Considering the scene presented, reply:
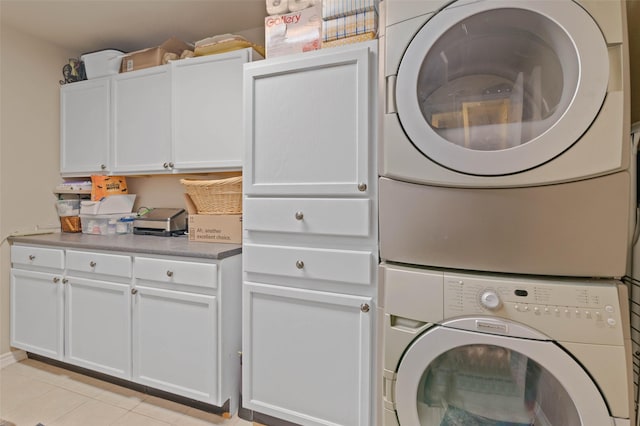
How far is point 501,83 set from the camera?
40.4 inches

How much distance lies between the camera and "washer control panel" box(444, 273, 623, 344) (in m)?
0.85

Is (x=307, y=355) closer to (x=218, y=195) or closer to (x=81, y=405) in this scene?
(x=218, y=195)

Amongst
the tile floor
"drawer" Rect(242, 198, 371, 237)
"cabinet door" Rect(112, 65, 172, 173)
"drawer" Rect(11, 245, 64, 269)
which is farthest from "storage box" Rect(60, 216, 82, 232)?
"drawer" Rect(242, 198, 371, 237)

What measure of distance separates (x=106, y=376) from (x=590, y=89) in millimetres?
2734

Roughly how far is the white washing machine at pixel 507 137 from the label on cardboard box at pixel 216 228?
1.00 m

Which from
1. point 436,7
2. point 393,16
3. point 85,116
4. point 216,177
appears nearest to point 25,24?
point 85,116

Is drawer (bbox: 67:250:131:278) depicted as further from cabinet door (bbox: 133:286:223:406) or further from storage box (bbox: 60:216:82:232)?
storage box (bbox: 60:216:82:232)

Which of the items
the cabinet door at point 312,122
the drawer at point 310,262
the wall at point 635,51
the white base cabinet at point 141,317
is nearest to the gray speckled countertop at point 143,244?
the white base cabinet at point 141,317

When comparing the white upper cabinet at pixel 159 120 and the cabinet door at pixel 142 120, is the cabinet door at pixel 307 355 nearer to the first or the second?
the white upper cabinet at pixel 159 120

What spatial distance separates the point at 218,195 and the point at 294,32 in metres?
0.97

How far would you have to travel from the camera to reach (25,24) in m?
2.15

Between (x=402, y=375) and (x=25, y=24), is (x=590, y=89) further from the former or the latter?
(x=25, y=24)

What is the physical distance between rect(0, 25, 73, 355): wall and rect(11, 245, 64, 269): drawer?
0.31 feet

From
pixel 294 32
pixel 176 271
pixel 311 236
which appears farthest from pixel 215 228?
pixel 294 32
